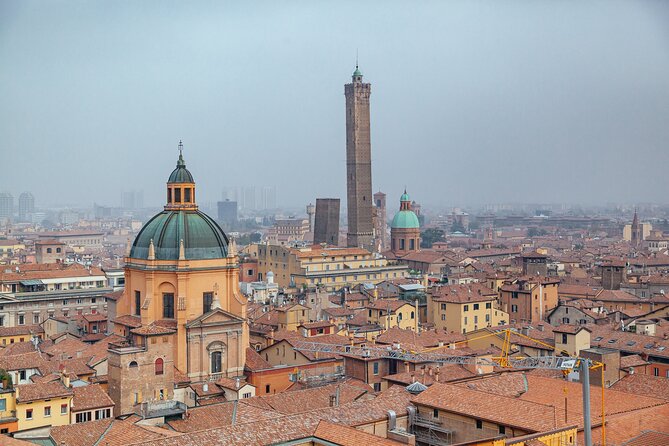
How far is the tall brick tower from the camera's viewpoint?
65.2m

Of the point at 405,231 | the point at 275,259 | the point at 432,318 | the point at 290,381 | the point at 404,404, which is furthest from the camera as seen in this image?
the point at 405,231

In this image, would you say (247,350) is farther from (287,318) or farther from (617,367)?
(617,367)

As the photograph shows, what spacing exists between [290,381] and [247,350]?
6.60 ft

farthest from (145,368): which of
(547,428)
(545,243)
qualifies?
(545,243)

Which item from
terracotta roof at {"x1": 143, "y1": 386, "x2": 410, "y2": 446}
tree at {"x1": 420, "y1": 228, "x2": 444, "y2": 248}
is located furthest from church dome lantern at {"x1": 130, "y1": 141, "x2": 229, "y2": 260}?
tree at {"x1": 420, "y1": 228, "x2": 444, "y2": 248}

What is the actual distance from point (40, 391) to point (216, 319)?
6.89 m

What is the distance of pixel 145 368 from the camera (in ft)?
70.7

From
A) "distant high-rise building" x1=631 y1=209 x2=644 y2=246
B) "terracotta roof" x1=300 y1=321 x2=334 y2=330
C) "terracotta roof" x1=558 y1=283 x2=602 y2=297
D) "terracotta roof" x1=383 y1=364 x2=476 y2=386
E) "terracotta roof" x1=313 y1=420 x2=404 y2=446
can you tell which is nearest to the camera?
"terracotta roof" x1=313 y1=420 x2=404 y2=446

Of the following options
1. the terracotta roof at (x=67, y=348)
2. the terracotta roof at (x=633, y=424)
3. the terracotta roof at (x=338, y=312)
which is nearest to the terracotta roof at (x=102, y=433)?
the terracotta roof at (x=633, y=424)

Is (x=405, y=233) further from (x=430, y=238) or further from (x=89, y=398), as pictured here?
(x=89, y=398)

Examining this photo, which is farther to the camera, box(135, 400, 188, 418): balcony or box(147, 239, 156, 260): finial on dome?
box(147, 239, 156, 260): finial on dome

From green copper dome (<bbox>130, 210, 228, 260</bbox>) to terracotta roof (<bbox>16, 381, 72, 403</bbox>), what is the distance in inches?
267

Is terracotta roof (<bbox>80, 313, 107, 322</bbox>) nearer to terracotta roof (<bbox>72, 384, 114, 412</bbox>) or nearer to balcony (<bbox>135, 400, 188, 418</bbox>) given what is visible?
terracotta roof (<bbox>72, 384, 114, 412</bbox>)

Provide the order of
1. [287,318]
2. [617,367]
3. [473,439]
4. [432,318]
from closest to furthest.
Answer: [473,439] → [617,367] → [287,318] → [432,318]
